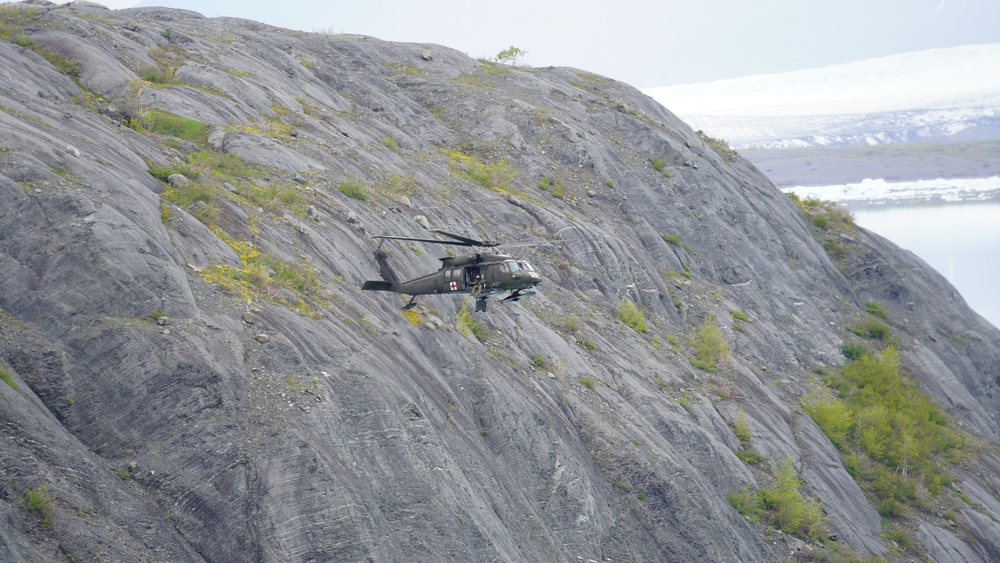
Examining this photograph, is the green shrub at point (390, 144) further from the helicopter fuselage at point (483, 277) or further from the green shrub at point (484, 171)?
the helicopter fuselage at point (483, 277)

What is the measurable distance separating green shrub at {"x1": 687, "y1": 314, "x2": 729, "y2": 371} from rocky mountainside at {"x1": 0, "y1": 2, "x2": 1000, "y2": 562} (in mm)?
212

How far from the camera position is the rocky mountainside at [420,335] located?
19.6 m

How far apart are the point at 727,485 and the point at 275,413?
18.7m

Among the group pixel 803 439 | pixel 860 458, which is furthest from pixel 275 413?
pixel 860 458

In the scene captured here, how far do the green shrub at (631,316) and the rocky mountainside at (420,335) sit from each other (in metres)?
0.13

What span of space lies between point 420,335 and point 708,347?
1682 centimetres

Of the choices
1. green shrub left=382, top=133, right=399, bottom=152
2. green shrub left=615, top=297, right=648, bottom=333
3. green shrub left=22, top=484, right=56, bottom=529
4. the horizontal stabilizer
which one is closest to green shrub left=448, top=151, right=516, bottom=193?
green shrub left=382, top=133, right=399, bottom=152

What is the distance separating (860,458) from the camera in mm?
39375

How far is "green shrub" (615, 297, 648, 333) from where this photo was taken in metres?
39.2

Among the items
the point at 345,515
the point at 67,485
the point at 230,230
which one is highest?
the point at 230,230

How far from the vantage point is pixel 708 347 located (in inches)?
1554

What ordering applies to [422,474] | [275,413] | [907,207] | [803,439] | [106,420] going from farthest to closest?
[907,207]
[803,439]
[422,474]
[275,413]
[106,420]

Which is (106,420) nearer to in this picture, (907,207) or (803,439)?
(803,439)

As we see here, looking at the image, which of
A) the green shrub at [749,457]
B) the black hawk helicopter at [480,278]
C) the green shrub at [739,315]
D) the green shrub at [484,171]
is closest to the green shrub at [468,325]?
the black hawk helicopter at [480,278]
